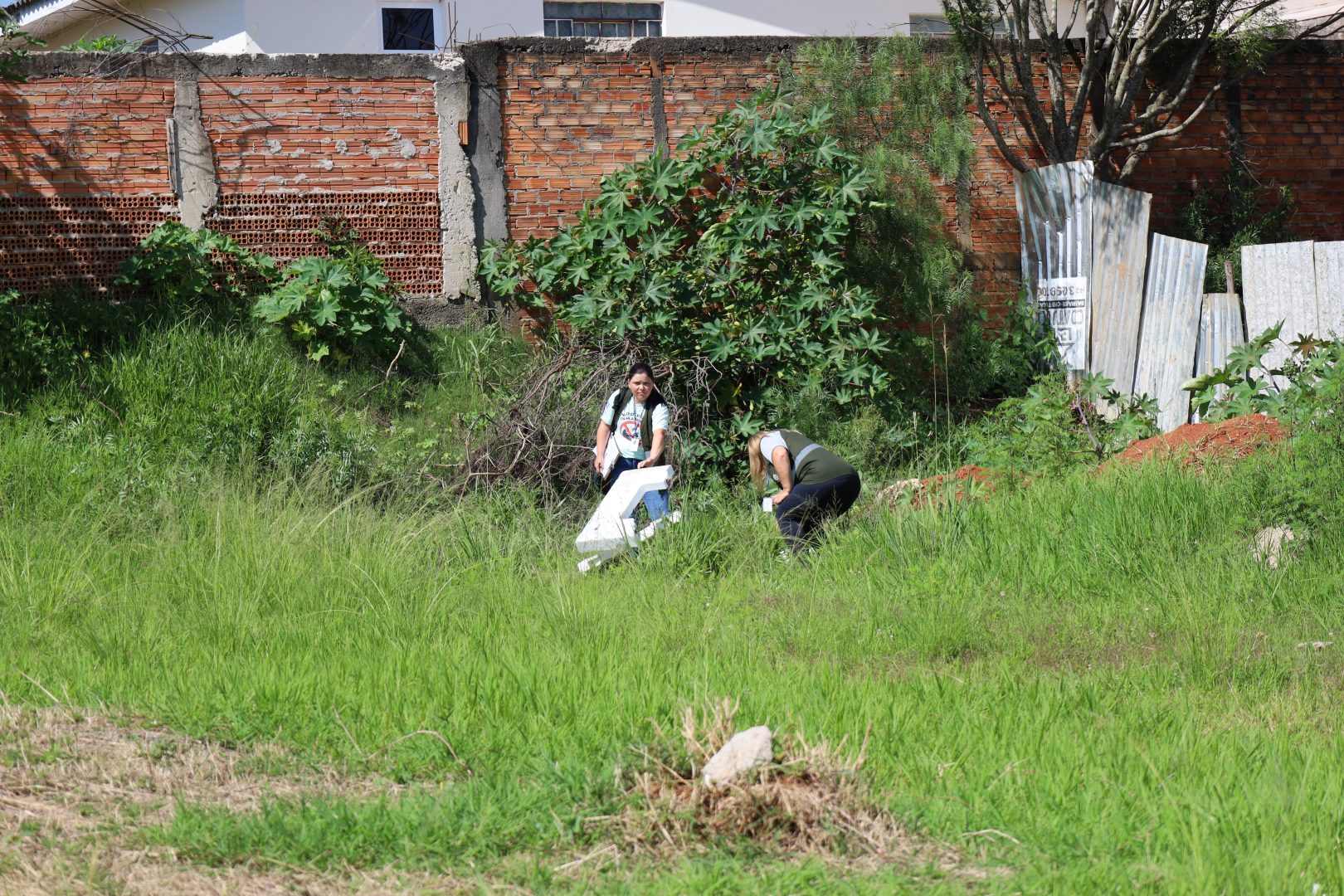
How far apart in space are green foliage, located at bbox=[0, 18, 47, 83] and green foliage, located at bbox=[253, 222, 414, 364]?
2.18 metres

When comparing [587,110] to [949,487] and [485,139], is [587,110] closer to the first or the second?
[485,139]

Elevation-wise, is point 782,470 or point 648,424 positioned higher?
point 648,424

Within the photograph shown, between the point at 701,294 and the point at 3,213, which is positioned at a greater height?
the point at 3,213

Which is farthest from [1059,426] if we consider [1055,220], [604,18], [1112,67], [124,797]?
[604,18]

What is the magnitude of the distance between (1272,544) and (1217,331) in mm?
3710

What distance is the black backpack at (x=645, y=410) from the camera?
7469 millimetres

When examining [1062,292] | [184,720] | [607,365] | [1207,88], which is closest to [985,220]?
[1062,292]

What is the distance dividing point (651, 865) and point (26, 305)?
750cm

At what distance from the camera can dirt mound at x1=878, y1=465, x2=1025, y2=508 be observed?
6891 millimetres

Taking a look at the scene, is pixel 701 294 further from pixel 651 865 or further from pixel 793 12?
pixel 793 12

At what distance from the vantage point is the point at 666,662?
14.9 feet

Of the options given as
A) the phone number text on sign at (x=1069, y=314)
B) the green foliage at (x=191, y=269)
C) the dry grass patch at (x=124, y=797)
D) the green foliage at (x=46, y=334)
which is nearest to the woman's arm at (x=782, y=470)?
the phone number text on sign at (x=1069, y=314)

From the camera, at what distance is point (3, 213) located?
28.7ft

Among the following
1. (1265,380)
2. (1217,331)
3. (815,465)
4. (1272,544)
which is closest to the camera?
(1272,544)
